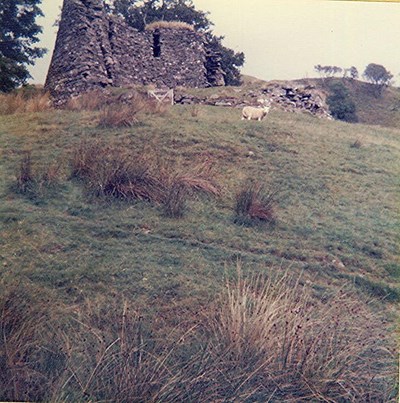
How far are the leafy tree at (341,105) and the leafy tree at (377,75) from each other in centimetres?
256

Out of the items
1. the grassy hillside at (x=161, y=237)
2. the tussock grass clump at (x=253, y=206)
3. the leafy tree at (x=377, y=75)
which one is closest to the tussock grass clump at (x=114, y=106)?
the grassy hillside at (x=161, y=237)

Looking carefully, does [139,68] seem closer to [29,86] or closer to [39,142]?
[29,86]

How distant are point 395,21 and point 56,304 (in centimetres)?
378

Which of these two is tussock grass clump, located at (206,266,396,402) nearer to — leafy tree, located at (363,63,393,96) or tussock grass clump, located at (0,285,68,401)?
tussock grass clump, located at (0,285,68,401)

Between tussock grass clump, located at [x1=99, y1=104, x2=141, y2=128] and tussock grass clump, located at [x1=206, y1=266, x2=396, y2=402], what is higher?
tussock grass clump, located at [x1=99, y1=104, x2=141, y2=128]

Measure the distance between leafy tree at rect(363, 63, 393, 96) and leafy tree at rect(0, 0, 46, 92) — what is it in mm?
3491

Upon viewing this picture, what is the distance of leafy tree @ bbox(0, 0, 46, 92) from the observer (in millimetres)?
4707

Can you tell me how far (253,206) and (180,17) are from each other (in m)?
3.73

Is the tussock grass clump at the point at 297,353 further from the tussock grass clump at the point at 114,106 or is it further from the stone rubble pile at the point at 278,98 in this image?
the stone rubble pile at the point at 278,98

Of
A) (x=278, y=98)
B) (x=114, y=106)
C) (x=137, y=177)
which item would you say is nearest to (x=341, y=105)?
(x=278, y=98)

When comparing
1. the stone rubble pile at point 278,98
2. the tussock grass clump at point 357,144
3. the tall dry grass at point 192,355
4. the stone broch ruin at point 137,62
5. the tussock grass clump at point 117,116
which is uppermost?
the stone broch ruin at point 137,62

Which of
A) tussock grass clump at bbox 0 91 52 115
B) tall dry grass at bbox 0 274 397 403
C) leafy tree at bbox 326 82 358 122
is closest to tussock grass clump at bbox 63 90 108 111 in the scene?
tussock grass clump at bbox 0 91 52 115

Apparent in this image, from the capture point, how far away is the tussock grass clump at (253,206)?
4633 mm

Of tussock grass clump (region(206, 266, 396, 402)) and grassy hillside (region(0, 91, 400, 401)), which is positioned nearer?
tussock grass clump (region(206, 266, 396, 402))
